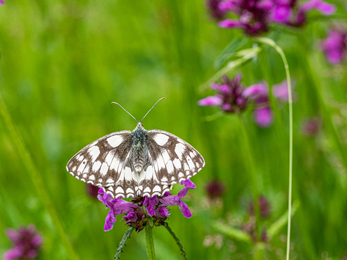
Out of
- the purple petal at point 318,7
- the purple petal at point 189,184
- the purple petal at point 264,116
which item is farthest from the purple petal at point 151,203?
the purple petal at point 264,116

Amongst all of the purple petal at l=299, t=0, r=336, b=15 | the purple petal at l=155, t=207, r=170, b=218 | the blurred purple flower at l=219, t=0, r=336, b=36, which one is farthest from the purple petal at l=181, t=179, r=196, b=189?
the purple petal at l=299, t=0, r=336, b=15

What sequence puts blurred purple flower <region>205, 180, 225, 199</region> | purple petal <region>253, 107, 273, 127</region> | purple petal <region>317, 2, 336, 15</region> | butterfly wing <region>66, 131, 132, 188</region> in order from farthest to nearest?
purple petal <region>253, 107, 273, 127</region> < blurred purple flower <region>205, 180, 225, 199</region> < purple petal <region>317, 2, 336, 15</region> < butterfly wing <region>66, 131, 132, 188</region>

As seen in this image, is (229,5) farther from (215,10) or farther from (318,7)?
(215,10)

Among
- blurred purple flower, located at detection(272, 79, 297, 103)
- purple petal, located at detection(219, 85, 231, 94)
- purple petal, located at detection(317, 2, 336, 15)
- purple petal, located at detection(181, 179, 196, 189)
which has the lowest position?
blurred purple flower, located at detection(272, 79, 297, 103)

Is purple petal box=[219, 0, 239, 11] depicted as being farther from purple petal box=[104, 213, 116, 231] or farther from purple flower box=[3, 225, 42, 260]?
purple flower box=[3, 225, 42, 260]

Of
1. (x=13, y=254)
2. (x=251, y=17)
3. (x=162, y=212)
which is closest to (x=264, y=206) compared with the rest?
(x=251, y=17)
